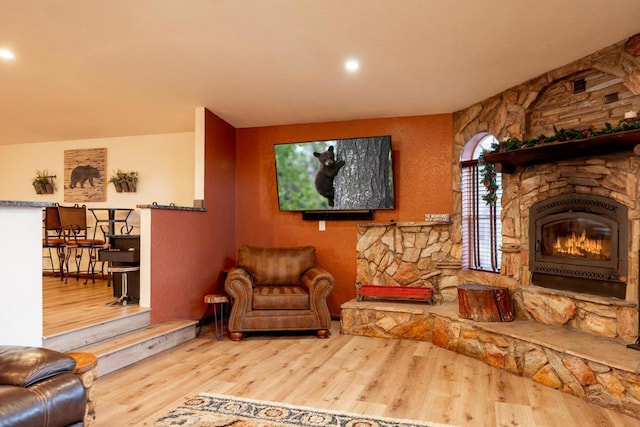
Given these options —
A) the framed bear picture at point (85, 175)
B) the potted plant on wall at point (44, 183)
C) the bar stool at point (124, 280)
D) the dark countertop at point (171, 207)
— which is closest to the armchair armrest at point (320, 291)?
the dark countertop at point (171, 207)

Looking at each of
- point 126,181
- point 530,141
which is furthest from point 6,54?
point 530,141

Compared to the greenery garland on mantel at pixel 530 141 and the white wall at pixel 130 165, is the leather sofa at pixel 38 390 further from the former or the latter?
the white wall at pixel 130 165

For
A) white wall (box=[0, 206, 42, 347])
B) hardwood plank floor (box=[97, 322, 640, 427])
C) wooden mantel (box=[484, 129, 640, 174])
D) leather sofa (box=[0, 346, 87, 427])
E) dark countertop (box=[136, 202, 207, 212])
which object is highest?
wooden mantel (box=[484, 129, 640, 174])

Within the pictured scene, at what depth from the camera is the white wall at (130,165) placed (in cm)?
625

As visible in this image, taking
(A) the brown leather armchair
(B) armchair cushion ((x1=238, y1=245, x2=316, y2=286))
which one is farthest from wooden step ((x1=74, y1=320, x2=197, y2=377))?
(B) armchair cushion ((x1=238, y1=245, x2=316, y2=286))

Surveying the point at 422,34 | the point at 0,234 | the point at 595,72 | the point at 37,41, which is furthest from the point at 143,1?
the point at 595,72

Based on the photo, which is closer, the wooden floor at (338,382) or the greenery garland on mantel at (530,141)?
the wooden floor at (338,382)

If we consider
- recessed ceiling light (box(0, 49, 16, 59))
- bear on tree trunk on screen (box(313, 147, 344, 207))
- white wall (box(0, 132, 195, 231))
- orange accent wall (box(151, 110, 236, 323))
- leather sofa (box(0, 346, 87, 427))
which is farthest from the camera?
white wall (box(0, 132, 195, 231))

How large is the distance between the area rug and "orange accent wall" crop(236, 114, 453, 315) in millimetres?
2705

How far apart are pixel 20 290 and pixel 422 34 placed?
3131 mm

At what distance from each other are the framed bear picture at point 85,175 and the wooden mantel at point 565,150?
5.67m

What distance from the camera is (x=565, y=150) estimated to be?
136 inches

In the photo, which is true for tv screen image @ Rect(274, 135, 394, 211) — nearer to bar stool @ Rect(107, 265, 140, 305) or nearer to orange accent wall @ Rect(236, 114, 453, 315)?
orange accent wall @ Rect(236, 114, 453, 315)

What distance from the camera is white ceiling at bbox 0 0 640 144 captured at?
2719 mm
